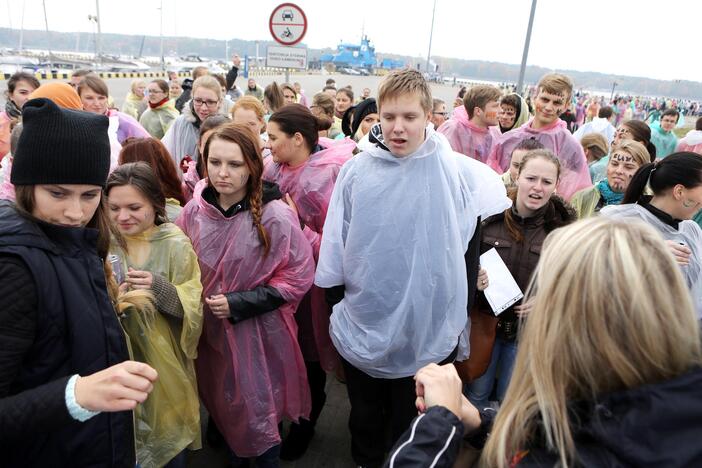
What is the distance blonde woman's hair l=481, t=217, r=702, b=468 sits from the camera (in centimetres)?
91

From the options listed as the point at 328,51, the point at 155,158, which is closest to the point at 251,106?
the point at 155,158

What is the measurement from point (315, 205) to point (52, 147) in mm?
1862

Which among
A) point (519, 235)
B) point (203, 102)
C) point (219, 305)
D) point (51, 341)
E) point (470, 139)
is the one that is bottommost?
point (219, 305)

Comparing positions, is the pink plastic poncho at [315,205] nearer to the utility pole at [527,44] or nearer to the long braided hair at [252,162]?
the long braided hair at [252,162]

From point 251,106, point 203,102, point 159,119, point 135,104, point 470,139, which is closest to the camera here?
point 251,106

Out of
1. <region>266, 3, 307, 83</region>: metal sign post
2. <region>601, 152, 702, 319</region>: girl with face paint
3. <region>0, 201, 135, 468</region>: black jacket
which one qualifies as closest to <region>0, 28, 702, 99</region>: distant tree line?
<region>266, 3, 307, 83</region>: metal sign post

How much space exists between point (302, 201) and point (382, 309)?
1.18m

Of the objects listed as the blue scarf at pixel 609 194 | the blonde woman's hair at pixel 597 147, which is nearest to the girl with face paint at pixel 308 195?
the blue scarf at pixel 609 194

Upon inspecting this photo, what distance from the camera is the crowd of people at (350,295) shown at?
0.95m

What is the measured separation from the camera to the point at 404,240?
6.89 ft

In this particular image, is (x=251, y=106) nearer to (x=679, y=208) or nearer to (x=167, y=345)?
(x=167, y=345)

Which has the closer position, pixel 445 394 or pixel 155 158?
pixel 445 394

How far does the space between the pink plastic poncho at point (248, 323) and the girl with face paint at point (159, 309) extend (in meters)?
0.14

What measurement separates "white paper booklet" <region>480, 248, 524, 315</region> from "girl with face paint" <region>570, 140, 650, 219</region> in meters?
1.29
